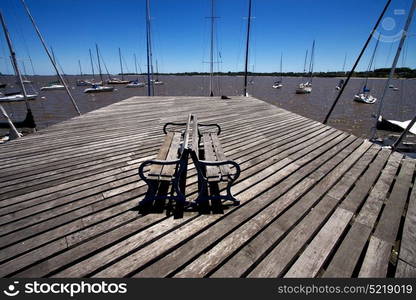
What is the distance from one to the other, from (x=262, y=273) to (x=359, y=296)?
31.4 inches

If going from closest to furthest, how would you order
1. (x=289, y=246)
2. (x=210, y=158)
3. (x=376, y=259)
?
1. (x=376, y=259)
2. (x=289, y=246)
3. (x=210, y=158)

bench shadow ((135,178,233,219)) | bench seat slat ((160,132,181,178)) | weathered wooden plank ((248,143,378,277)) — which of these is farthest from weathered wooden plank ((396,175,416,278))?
bench seat slat ((160,132,181,178))

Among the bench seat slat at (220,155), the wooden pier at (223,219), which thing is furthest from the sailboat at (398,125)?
the bench seat slat at (220,155)

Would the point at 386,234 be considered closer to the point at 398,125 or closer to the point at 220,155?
the point at 220,155

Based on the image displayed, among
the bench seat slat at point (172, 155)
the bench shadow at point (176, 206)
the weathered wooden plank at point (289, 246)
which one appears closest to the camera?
the weathered wooden plank at point (289, 246)

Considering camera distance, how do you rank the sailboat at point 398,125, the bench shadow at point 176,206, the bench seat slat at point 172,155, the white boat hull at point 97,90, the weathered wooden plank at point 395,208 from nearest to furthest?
the weathered wooden plank at point 395,208, the bench shadow at point 176,206, the bench seat slat at point 172,155, the sailboat at point 398,125, the white boat hull at point 97,90

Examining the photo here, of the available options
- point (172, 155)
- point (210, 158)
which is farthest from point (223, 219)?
point (172, 155)

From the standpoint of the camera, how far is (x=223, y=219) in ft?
8.45

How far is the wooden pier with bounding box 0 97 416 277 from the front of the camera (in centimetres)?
198

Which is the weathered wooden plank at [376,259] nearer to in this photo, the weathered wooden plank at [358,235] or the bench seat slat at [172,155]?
the weathered wooden plank at [358,235]

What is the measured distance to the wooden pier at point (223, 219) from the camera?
1982 mm

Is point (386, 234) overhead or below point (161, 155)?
below

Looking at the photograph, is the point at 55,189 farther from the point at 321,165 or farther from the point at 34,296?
the point at 321,165

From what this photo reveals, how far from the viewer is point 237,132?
6047mm
